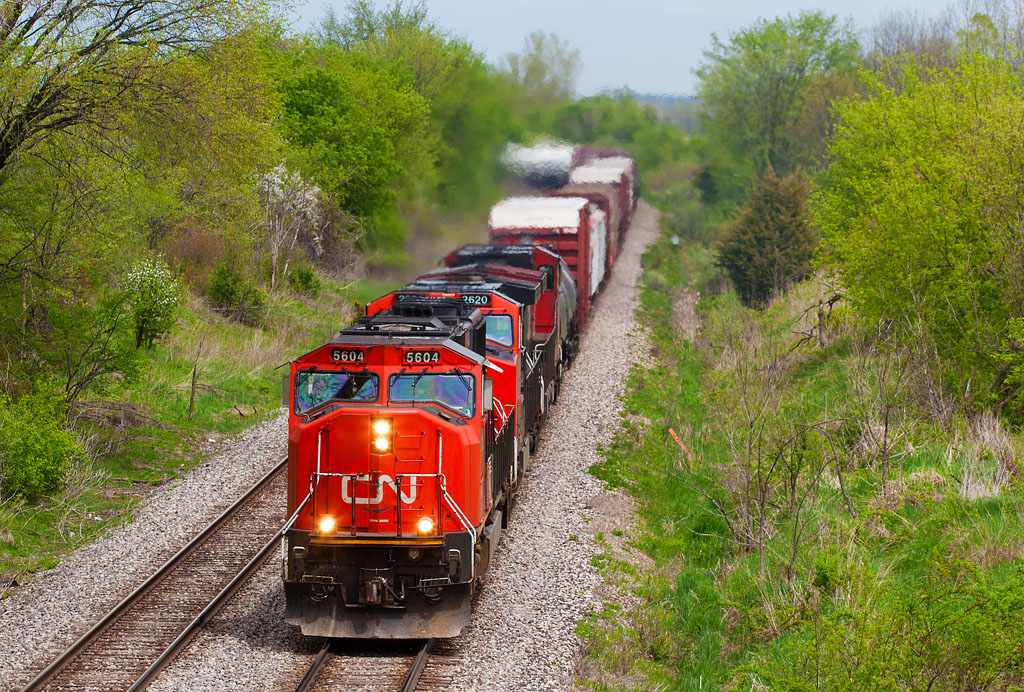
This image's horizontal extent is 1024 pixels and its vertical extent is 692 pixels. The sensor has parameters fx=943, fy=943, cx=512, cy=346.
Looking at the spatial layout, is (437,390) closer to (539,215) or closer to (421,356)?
(421,356)

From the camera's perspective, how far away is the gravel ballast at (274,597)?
10.5 m

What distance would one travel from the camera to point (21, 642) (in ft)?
36.6

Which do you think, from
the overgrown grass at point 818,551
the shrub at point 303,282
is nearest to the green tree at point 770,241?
the overgrown grass at point 818,551

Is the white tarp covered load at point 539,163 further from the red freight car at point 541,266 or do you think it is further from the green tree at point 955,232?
the green tree at point 955,232

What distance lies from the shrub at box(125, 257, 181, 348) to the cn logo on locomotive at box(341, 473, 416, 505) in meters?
14.5

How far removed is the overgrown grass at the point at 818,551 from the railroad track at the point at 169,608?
492 centimetres

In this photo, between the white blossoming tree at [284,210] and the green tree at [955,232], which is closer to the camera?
the green tree at [955,232]

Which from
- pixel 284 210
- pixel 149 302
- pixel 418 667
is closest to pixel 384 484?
pixel 418 667

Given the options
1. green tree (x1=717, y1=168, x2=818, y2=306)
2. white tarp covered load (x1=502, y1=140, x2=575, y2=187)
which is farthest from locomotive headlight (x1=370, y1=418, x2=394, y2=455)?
white tarp covered load (x1=502, y1=140, x2=575, y2=187)

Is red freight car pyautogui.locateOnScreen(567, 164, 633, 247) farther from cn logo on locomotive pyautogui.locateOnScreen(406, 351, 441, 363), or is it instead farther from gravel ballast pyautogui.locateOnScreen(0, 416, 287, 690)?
Result: cn logo on locomotive pyautogui.locateOnScreen(406, 351, 441, 363)

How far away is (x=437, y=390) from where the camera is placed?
36.3 ft

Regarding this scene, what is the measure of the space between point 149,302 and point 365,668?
15.7m

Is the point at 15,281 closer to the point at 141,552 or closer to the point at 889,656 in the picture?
the point at 141,552

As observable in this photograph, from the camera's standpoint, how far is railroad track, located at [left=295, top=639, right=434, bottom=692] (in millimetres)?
10125
